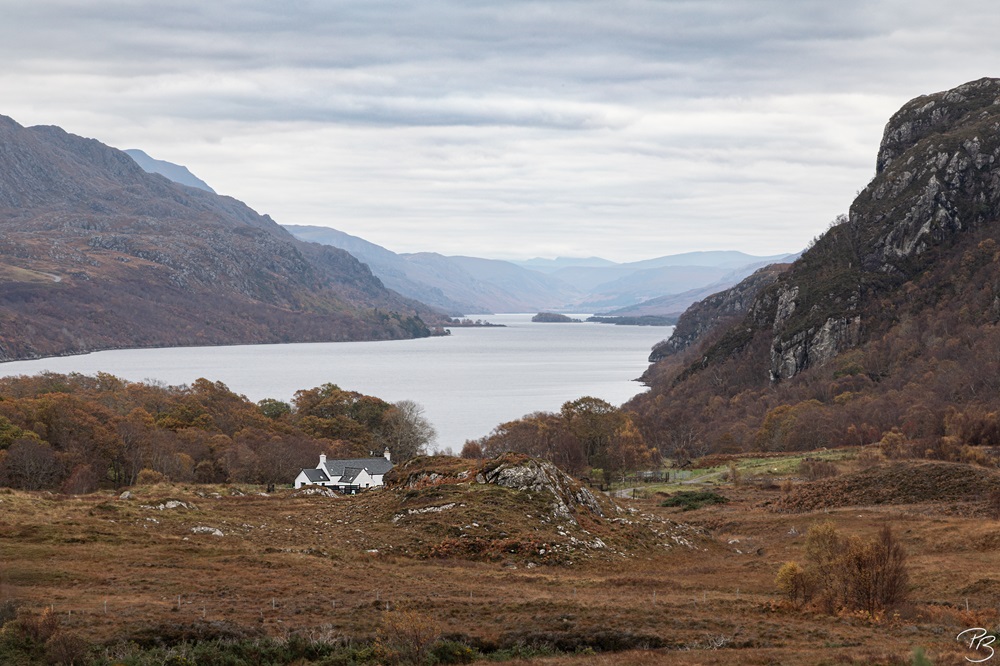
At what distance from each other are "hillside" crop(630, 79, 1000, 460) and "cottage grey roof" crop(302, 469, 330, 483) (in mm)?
53051

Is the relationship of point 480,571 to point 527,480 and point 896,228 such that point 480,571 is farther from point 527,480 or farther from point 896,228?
point 896,228

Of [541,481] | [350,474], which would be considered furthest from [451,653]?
[350,474]

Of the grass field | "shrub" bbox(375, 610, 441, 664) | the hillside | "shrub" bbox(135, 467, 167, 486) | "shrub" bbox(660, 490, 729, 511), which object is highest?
the hillside

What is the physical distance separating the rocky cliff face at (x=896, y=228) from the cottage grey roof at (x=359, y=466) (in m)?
105

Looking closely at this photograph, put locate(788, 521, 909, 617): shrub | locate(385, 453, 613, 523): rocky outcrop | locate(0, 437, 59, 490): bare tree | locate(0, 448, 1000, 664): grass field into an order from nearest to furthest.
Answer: locate(0, 448, 1000, 664): grass field → locate(788, 521, 909, 617): shrub → locate(385, 453, 613, 523): rocky outcrop → locate(0, 437, 59, 490): bare tree

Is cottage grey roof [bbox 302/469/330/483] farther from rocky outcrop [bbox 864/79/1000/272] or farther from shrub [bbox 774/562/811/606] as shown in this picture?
rocky outcrop [bbox 864/79/1000/272]

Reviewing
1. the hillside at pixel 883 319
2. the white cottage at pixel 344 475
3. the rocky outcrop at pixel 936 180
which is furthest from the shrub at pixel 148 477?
the rocky outcrop at pixel 936 180

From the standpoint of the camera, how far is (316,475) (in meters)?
79.5

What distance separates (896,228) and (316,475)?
135456mm

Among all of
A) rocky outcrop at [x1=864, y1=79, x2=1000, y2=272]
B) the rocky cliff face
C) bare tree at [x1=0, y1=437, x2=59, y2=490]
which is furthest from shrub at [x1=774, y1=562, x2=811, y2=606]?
rocky outcrop at [x1=864, y1=79, x2=1000, y2=272]

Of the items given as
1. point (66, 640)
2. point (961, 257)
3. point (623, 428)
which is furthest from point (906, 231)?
point (66, 640)

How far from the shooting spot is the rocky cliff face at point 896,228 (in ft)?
548

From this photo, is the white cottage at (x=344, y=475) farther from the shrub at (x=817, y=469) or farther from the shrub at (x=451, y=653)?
the shrub at (x=451, y=653)

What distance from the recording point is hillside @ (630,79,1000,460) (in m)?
117
